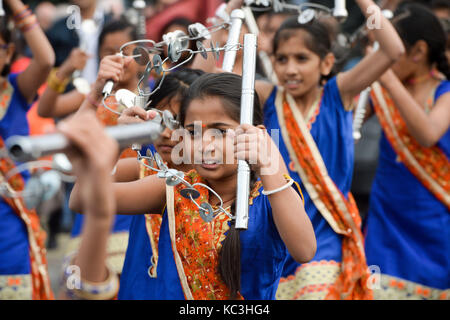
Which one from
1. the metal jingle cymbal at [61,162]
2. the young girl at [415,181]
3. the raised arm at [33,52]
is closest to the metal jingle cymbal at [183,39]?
the metal jingle cymbal at [61,162]

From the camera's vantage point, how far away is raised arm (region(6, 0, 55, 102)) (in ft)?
10.9

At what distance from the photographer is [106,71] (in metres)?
2.20

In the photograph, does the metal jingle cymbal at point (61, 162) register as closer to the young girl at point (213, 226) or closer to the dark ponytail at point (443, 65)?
the young girl at point (213, 226)

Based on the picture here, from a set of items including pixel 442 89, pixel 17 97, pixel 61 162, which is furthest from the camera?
pixel 442 89

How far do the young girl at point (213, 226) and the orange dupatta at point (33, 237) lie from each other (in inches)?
53.7

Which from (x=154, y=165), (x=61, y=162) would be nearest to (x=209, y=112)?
(x=154, y=165)

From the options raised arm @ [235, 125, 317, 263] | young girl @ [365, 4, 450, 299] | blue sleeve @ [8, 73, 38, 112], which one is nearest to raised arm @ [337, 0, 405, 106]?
young girl @ [365, 4, 450, 299]

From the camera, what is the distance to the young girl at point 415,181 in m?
3.60

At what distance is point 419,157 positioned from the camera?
12.0 ft

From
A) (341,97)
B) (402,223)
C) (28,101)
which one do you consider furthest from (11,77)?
(402,223)

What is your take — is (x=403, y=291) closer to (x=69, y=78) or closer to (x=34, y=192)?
(x=69, y=78)

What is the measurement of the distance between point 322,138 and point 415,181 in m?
0.82

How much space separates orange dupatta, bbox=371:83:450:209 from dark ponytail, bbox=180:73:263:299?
1.72m

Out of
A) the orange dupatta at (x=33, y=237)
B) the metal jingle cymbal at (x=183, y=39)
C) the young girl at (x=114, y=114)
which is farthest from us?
the young girl at (x=114, y=114)
